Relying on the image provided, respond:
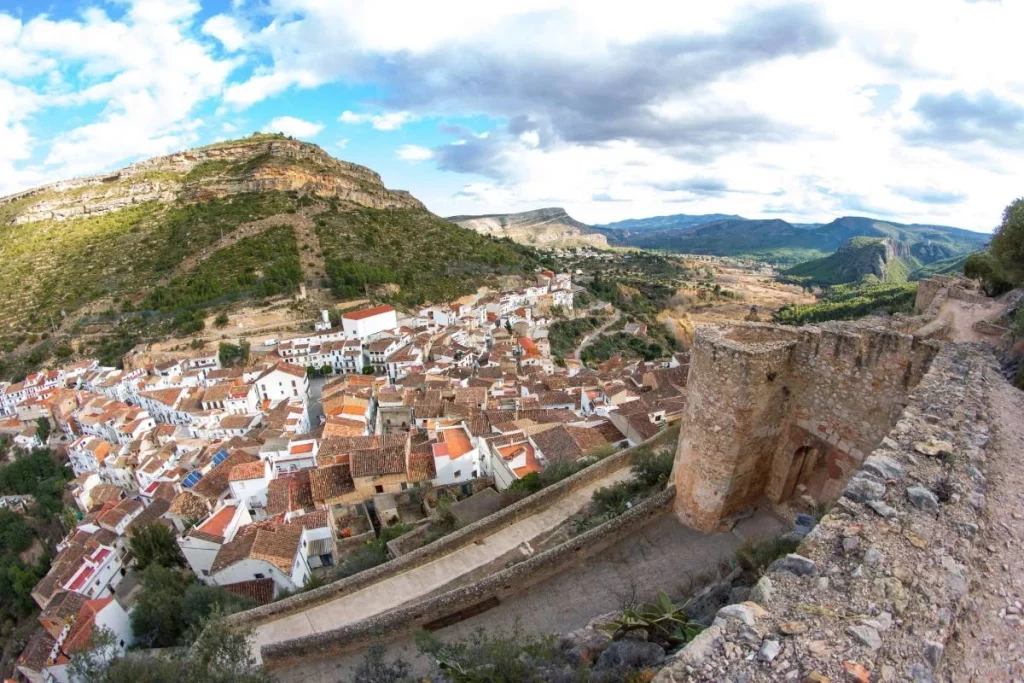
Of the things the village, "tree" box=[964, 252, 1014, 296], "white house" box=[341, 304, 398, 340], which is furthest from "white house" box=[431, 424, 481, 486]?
"white house" box=[341, 304, 398, 340]

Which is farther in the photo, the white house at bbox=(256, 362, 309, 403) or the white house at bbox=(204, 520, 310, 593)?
the white house at bbox=(256, 362, 309, 403)

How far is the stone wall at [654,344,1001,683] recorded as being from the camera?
8.64ft

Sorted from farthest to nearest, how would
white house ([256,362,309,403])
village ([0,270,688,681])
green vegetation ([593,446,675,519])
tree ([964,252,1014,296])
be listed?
white house ([256,362,309,403]) < village ([0,270,688,681]) < tree ([964,252,1014,296]) < green vegetation ([593,446,675,519])

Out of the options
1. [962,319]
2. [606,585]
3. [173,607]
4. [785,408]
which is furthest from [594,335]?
[785,408]

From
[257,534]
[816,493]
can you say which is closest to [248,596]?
Answer: [257,534]

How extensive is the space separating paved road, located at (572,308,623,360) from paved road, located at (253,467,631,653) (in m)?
39.0

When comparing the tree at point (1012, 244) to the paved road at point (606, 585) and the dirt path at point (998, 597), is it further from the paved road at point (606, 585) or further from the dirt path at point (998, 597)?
the dirt path at point (998, 597)

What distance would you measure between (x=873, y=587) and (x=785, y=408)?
14.4 ft

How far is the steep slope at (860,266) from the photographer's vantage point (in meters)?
124

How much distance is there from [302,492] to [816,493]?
18.0m

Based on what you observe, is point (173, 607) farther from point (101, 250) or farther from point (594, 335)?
point (101, 250)

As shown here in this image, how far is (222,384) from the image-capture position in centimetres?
3409

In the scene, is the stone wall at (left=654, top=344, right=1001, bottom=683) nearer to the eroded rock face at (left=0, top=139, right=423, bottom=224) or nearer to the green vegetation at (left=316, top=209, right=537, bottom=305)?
the green vegetation at (left=316, top=209, right=537, bottom=305)

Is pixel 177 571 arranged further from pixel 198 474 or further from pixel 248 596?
pixel 198 474
